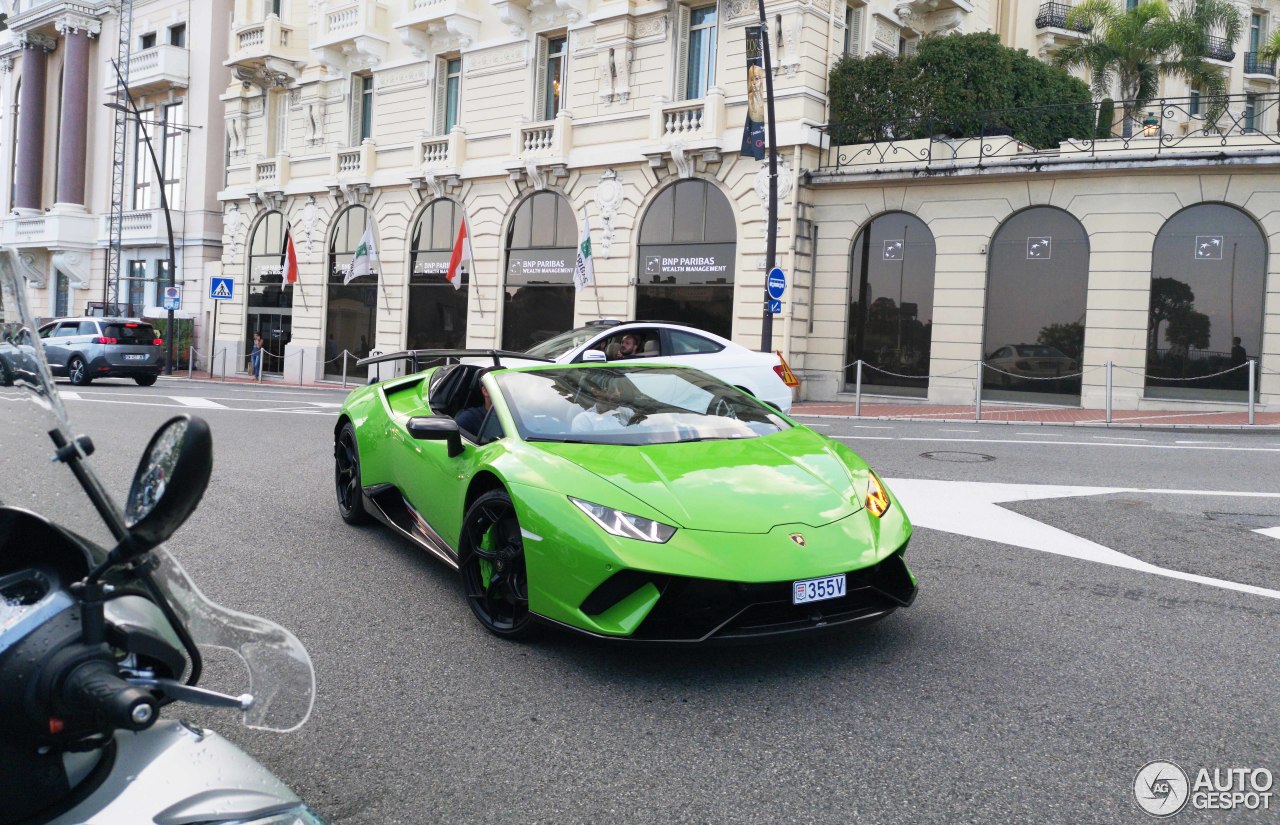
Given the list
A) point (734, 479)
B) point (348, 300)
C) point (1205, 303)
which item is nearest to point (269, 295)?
point (348, 300)

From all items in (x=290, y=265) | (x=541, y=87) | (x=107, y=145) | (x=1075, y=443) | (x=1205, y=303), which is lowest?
(x=1075, y=443)

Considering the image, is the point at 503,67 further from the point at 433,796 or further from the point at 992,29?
the point at 433,796

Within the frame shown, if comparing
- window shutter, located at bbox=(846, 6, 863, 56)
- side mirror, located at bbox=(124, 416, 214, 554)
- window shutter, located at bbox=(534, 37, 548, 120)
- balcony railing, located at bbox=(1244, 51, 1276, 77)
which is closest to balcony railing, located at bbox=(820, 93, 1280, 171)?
window shutter, located at bbox=(846, 6, 863, 56)

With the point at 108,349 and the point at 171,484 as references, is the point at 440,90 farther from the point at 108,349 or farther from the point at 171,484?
the point at 171,484

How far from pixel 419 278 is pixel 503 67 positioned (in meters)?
6.63

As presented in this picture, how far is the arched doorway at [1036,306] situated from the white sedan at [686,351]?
32.2 ft

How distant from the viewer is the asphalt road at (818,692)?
3.04m

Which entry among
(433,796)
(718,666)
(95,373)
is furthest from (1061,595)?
(95,373)

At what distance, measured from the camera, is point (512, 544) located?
4465mm

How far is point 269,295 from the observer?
120 ft

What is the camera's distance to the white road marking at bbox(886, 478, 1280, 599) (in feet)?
19.2

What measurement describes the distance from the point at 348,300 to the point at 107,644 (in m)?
33.0

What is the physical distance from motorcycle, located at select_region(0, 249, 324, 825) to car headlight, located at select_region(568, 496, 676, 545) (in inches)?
83.3

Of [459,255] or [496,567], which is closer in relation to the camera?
[496,567]
